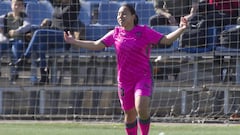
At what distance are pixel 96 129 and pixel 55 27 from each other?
3.22m

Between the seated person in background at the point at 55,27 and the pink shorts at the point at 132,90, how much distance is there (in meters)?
5.10

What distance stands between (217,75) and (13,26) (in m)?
3.99

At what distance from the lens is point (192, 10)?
14547mm

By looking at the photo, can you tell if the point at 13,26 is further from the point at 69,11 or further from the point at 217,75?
the point at 217,75

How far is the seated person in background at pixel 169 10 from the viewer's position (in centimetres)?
1464

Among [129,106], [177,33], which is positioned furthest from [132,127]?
[177,33]

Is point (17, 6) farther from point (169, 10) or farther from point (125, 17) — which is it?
point (125, 17)

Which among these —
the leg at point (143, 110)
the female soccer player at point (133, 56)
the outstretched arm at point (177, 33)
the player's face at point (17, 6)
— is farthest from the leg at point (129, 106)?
the player's face at point (17, 6)

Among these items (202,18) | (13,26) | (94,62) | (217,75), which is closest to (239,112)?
(217,75)

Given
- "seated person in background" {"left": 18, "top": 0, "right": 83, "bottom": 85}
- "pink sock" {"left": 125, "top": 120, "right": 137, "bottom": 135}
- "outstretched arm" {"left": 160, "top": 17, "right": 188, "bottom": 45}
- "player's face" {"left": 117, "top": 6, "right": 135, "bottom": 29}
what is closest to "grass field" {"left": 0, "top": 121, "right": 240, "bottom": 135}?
"seated person in background" {"left": 18, "top": 0, "right": 83, "bottom": 85}

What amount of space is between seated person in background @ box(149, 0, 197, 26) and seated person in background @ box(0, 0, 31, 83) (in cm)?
242

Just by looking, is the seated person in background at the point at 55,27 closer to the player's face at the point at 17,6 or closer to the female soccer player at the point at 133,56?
the player's face at the point at 17,6

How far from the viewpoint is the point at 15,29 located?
1500 centimetres

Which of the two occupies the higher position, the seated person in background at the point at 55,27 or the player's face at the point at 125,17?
the player's face at the point at 125,17
